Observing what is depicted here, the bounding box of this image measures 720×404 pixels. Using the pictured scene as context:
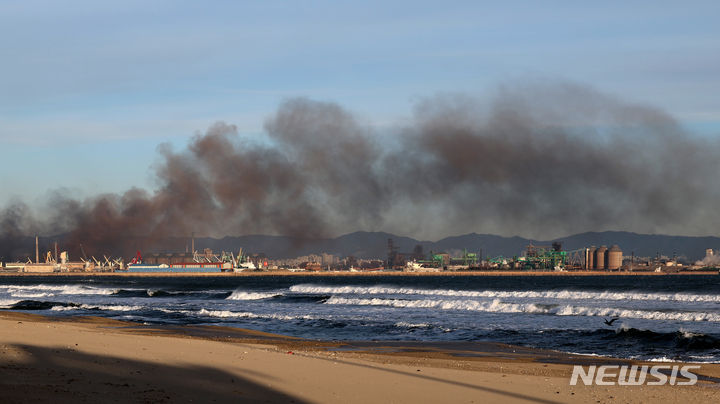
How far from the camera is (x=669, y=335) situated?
97.3 ft

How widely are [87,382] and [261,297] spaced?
65012mm

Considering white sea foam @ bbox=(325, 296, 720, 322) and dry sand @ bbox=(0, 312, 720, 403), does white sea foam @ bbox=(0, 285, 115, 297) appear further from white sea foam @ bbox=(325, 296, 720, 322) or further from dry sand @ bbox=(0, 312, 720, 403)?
dry sand @ bbox=(0, 312, 720, 403)

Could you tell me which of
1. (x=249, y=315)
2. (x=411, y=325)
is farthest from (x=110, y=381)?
(x=249, y=315)

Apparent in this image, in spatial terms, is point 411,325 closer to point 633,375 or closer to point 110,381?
point 633,375

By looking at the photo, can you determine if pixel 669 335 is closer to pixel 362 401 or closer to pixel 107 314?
pixel 362 401

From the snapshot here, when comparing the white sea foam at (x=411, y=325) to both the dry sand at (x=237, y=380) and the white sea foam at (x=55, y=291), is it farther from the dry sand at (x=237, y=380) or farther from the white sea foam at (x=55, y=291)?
the white sea foam at (x=55, y=291)

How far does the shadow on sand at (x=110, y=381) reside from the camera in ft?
34.6

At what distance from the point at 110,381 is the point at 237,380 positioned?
2.24 meters

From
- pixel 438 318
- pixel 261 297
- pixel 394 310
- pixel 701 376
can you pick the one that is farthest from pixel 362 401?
pixel 261 297

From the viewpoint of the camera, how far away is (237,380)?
43.3 ft

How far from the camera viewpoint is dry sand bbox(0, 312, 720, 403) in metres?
11.3

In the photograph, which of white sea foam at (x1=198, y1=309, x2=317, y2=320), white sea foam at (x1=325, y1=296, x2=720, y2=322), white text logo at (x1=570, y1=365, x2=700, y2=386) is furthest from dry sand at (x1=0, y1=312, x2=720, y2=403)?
white sea foam at (x1=198, y1=309, x2=317, y2=320)

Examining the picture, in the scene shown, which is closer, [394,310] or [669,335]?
[669,335]

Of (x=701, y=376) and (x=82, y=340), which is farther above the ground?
(x=82, y=340)
